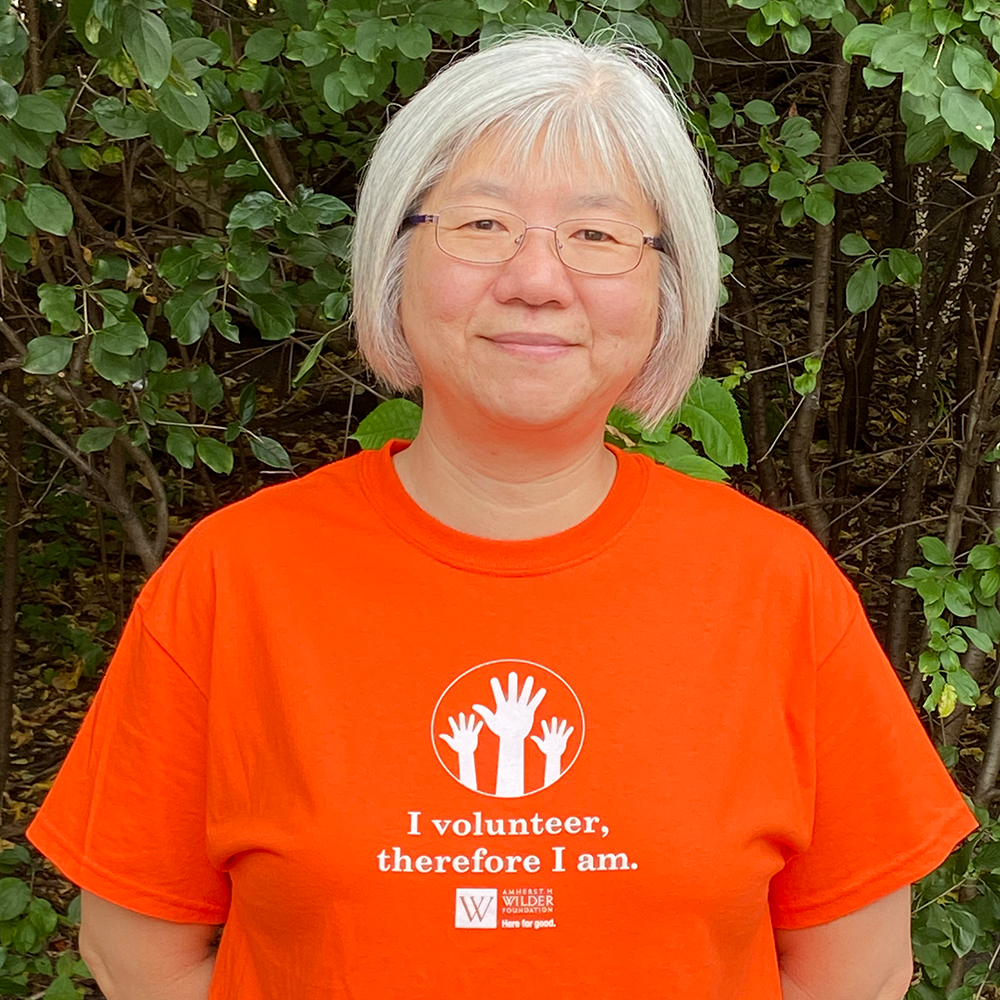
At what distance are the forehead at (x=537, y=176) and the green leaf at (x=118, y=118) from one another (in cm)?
78

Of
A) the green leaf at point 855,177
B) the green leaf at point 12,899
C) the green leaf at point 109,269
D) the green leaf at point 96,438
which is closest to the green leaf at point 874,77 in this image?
the green leaf at point 855,177

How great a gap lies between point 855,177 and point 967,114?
56cm

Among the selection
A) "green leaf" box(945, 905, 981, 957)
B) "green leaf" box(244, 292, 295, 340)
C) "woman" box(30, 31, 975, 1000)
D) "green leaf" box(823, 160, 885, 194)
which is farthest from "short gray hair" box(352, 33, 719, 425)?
"green leaf" box(945, 905, 981, 957)

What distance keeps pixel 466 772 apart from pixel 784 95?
2396 mm

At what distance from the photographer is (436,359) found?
156 centimetres

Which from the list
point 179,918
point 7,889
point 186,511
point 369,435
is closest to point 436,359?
point 369,435

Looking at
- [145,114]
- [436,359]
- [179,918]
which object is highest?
[145,114]

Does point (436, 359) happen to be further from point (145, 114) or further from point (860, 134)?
point (860, 134)

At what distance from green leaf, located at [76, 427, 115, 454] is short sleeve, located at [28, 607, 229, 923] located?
0.82 metres

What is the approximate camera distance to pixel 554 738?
5.15 feet

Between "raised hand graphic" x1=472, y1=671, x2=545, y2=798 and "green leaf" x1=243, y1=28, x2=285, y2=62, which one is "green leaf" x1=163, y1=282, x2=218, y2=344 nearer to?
"green leaf" x1=243, y1=28, x2=285, y2=62

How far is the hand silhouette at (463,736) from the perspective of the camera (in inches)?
61.2

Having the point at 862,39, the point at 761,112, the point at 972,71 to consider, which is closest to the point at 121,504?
the point at 761,112

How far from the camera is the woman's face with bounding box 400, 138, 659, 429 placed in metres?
1.52
